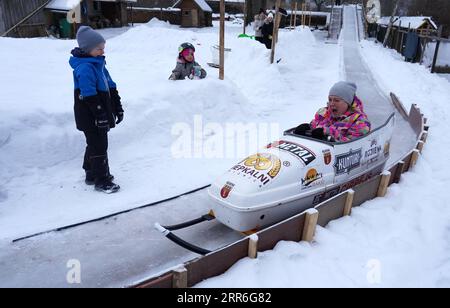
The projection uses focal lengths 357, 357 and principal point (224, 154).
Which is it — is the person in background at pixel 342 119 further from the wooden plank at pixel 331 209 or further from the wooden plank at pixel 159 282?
the wooden plank at pixel 159 282

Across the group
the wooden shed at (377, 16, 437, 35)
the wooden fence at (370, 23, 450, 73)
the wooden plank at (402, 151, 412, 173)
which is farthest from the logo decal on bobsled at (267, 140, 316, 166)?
the wooden shed at (377, 16, 437, 35)

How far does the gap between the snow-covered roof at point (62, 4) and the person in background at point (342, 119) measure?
21.4 metres

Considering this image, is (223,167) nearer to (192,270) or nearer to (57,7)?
(192,270)

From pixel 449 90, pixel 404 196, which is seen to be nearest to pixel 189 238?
pixel 404 196

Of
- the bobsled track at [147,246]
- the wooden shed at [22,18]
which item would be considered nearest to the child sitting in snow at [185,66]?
the bobsled track at [147,246]

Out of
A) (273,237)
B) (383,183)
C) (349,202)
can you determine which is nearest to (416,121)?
(383,183)

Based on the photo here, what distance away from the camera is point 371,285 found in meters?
3.04

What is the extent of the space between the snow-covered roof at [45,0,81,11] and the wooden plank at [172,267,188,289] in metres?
22.7

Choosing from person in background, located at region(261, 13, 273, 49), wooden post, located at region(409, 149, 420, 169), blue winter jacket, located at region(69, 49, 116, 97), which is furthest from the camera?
person in background, located at region(261, 13, 273, 49)

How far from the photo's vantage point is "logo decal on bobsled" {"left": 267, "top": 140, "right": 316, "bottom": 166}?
3.80 m

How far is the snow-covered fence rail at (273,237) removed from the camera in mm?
2680

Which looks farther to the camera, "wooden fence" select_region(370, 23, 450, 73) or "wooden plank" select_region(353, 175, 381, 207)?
"wooden fence" select_region(370, 23, 450, 73)

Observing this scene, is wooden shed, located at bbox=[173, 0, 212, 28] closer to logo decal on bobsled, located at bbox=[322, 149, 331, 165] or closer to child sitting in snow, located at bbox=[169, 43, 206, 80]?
child sitting in snow, located at bbox=[169, 43, 206, 80]

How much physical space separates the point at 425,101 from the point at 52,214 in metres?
9.96
